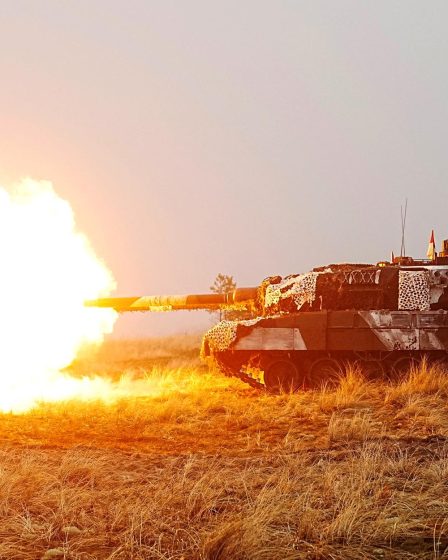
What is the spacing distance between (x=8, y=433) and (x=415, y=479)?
705 cm

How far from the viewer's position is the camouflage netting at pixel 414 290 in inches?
606

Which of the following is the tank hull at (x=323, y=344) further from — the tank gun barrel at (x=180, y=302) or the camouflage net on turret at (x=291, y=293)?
the tank gun barrel at (x=180, y=302)

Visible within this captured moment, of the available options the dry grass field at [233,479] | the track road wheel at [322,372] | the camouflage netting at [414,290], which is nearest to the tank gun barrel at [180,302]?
the track road wheel at [322,372]

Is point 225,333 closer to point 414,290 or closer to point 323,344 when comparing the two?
point 323,344

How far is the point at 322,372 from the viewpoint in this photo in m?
16.0

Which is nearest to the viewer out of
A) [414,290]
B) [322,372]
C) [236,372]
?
[414,290]

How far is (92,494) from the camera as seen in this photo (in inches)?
273

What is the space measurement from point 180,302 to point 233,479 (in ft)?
41.3

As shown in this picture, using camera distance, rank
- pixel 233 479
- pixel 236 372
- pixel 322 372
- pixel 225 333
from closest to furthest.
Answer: pixel 233 479 → pixel 322 372 → pixel 225 333 → pixel 236 372

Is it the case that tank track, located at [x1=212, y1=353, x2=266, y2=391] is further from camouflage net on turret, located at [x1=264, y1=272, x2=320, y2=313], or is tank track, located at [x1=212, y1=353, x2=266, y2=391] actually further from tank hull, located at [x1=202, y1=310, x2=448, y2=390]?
camouflage net on turret, located at [x1=264, y1=272, x2=320, y2=313]

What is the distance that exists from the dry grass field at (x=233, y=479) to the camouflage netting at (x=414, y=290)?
2.03 metres

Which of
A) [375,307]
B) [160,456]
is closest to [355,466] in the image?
[160,456]

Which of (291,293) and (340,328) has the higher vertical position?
(291,293)

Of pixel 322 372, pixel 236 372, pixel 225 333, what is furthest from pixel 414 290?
pixel 236 372
